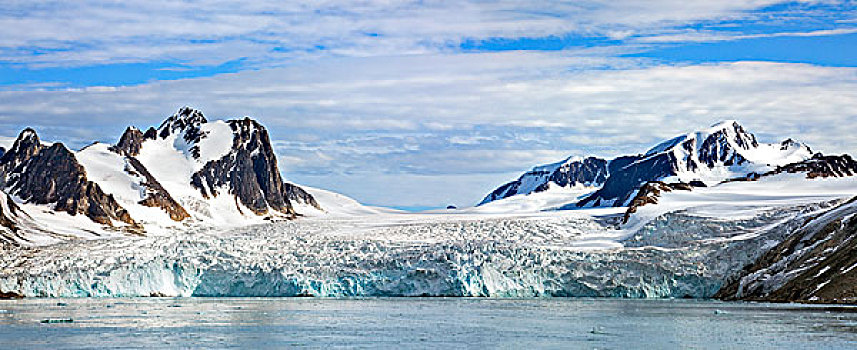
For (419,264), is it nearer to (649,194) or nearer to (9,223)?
(649,194)

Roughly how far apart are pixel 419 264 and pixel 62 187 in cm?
10280

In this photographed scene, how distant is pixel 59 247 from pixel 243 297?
16.0 m

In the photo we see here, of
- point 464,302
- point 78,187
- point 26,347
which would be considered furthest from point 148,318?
point 78,187

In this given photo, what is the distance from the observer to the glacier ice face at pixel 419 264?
71.7 meters

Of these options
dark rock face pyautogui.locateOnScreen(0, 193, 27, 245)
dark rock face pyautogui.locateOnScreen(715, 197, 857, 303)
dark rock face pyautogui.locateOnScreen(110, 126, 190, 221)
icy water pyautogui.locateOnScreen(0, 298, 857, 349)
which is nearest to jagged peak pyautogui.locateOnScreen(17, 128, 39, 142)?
dark rock face pyautogui.locateOnScreen(110, 126, 190, 221)

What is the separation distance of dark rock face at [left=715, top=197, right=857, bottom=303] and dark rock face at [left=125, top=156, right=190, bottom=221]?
121 m

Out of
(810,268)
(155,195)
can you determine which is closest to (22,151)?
(155,195)

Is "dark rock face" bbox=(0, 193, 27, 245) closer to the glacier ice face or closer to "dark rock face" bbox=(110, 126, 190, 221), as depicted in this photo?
"dark rock face" bbox=(110, 126, 190, 221)

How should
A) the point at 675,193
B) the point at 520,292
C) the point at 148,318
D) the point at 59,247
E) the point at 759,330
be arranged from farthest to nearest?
1. the point at 675,193
2. the point at 59,247
3. the point at 520,292
4. the point at 148,318
5. the point at 759,330

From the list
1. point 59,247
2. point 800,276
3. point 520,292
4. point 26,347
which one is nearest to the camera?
Answer: point 26,347

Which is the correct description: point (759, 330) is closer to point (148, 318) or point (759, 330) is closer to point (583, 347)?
point (583, 347)

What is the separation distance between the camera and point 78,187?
6329 inches

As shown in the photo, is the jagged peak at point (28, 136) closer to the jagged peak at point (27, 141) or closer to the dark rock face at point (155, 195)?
the jagged peak at point (27, 141)

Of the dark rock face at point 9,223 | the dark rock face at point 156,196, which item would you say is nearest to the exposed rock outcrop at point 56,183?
the dark rock face at point 156,196
